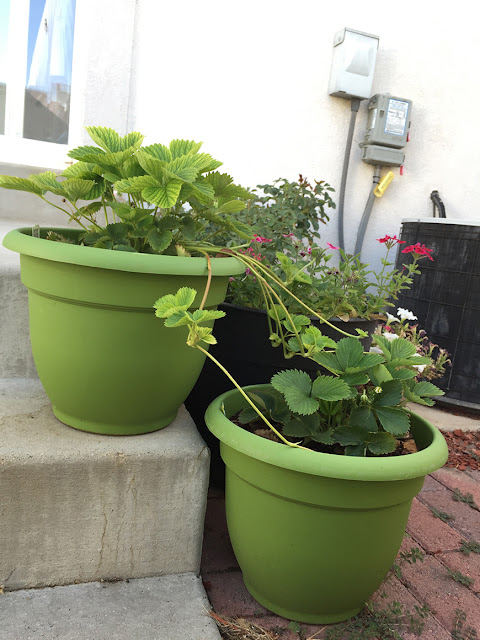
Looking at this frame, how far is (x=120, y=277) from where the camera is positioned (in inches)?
39.9

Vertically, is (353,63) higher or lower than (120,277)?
higher

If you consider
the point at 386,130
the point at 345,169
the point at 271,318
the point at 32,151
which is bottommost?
the point at 271,318

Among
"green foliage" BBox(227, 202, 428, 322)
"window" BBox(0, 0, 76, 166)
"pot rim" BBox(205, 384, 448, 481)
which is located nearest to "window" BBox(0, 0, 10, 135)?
"window" BBox(0, 0, 76, 166)

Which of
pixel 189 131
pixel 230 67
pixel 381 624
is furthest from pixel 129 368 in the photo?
pixel 230 67

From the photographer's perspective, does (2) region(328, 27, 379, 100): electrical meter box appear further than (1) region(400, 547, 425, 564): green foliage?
Yes

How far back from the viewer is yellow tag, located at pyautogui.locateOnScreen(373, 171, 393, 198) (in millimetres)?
2816

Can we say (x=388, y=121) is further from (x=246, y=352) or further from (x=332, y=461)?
(x=332, y=461)

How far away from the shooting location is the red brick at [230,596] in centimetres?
113

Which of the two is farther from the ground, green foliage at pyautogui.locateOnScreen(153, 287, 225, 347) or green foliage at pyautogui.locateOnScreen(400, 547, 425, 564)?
green foliage at pyautogui.locateOnScreen(153, 287, 225, 347)

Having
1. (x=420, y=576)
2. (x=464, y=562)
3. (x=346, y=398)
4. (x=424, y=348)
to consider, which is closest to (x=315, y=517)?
(x=346, y=398)

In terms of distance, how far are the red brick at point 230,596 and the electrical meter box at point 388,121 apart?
7.27 feet

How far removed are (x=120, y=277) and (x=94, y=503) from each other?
478mm

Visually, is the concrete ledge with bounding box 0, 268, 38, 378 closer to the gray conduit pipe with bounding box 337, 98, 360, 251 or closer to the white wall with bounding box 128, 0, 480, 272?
the white wall with bounding box 128, 0, 480, 272

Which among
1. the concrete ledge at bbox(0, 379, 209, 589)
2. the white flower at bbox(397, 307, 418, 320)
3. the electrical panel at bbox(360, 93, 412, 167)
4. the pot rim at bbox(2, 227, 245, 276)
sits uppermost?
the electrical panel at bbox(360, 93, 412, 167)
